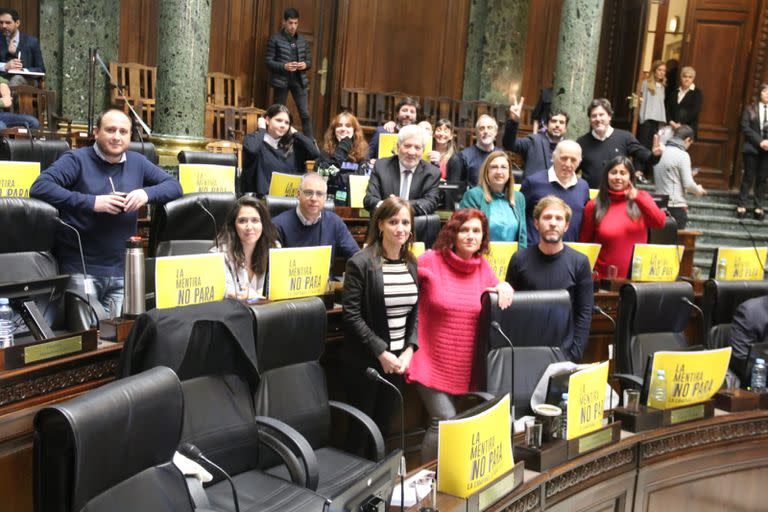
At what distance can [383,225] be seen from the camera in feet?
10.6

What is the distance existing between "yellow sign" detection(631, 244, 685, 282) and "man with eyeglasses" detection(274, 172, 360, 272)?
153cm

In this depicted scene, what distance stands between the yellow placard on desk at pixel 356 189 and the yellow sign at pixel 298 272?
5.82 ft

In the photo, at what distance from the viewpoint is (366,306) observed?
320cm

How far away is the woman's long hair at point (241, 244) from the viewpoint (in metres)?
3.21

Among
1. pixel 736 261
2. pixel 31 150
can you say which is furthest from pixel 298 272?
pixel 736 261

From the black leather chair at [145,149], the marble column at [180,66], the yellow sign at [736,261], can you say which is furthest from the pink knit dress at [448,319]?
the marble column at [180,66]

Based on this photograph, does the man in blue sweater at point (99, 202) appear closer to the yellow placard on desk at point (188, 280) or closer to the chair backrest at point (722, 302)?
the yellow placard on desk at point (188, 280)

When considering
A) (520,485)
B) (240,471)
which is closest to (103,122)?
(240,471)

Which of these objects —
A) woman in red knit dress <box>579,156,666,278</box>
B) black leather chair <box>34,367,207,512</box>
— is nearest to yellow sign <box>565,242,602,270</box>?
woman in red knit dress <box>579,156,666,278</box>

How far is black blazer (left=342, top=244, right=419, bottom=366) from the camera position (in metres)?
3.16

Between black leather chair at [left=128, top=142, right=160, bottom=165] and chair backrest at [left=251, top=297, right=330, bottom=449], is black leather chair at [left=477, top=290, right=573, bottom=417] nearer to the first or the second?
chair backrest at [left=251, top=297, right=330, bottom=449]

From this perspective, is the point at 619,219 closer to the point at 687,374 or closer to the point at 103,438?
the point at 687,374

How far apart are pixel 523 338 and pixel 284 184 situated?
189 centimetres

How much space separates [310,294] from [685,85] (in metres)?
5.84
